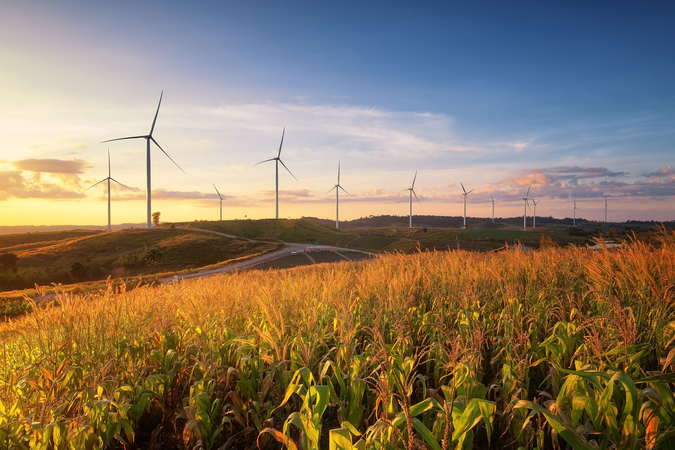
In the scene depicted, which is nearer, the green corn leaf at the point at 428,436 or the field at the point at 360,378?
the green corn leaf at the point at 428,436

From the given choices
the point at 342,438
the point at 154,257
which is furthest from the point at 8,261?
the point at 342,438

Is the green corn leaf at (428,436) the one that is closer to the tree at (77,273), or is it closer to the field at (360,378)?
the field at (360,378)

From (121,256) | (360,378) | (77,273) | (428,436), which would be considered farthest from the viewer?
(121,256)

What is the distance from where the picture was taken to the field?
2506mm

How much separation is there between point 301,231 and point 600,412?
134541mm

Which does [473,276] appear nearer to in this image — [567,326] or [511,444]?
[567,326]

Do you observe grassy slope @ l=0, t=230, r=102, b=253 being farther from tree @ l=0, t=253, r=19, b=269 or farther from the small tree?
tree @ l=0, t=253, r=19, b=269

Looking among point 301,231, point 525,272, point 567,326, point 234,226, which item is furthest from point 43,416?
point 234,226

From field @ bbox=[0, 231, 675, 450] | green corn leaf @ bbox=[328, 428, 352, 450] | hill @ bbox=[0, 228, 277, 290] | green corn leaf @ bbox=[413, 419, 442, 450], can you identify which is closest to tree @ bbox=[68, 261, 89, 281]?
hill @ bbox=[0, 228, 277, 290]

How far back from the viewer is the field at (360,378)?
251cm

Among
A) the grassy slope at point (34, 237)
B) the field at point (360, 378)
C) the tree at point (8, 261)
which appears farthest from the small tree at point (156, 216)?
the field at point (360, 378)

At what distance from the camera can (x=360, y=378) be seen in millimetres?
A: 3219

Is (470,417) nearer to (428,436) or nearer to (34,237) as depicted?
(428,436)

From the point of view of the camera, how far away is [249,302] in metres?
6.73
